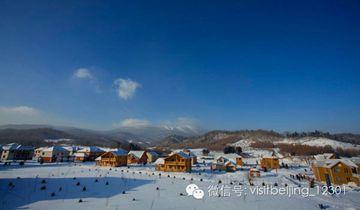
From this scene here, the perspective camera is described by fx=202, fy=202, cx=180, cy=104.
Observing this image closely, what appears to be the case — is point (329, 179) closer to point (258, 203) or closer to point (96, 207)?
point (258, 203)

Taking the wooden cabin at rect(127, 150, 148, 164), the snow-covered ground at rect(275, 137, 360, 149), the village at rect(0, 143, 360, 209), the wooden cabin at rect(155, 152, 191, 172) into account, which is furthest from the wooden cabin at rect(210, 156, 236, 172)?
the snow-covered ground at rect(275, 137, 360, 149)

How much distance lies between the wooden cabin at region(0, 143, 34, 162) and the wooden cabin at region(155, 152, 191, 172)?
51.8m

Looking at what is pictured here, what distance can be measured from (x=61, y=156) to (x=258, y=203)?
72957 millimetres

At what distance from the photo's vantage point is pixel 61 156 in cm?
7344

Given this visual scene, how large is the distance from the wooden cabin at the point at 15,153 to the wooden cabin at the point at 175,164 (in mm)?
51815

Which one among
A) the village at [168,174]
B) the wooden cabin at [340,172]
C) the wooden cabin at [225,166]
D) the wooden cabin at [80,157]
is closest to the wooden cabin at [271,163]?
the village at [168,174]

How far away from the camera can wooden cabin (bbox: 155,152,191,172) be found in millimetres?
49750

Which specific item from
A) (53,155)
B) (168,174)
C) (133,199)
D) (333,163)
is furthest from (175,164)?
(53,155)

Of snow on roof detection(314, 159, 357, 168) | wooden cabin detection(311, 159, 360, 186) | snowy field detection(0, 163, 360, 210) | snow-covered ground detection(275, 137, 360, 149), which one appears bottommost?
snowy field detection(0, 163, 360, 210)

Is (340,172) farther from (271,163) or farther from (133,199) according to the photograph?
(133,199)

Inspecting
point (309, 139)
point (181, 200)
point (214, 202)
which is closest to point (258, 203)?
point (214, 202)

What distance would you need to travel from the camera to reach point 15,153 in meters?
68.4

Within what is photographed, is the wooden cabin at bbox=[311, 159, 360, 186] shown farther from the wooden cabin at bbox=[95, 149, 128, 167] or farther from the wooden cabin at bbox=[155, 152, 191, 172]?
the wooden cabin at bbox=[95, 149, 128, 167]

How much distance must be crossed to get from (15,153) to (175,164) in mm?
57520
